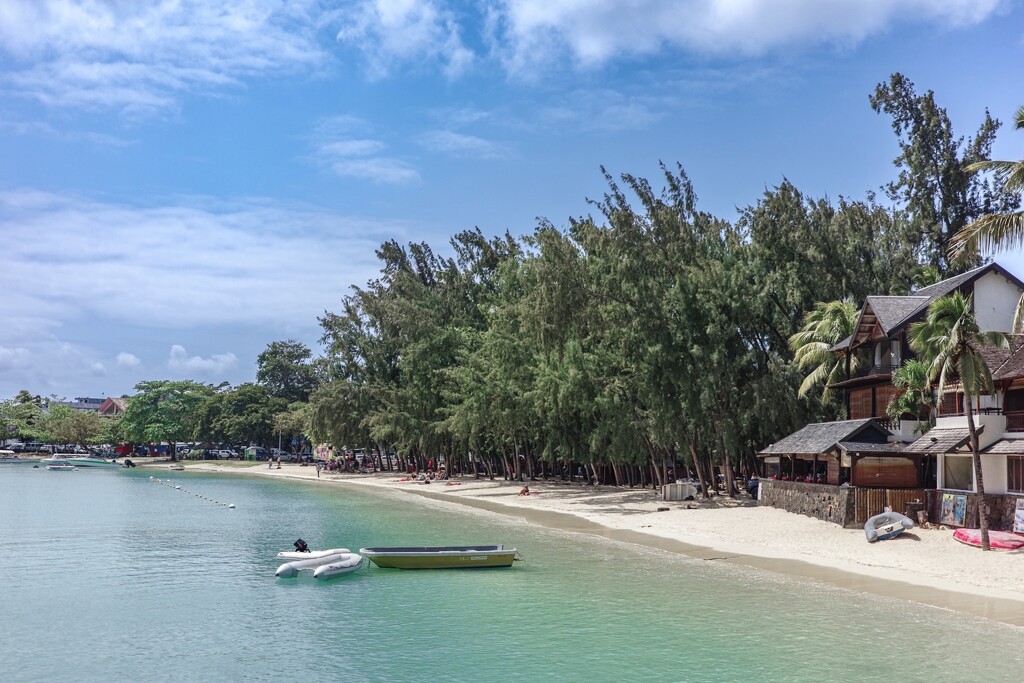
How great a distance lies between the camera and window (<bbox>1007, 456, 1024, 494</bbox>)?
33812 millimetres

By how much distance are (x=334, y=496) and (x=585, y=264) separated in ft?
109

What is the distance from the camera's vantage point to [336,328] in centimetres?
9138

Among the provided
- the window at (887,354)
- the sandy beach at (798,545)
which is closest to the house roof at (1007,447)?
the sandy beach at (798,545)

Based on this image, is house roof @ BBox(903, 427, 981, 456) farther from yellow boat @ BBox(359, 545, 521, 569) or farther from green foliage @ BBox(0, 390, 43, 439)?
green foliage @ BBox(0, 390, 43, 439)

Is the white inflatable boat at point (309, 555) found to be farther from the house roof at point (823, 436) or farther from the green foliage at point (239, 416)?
the green foliage at point (239, 416)

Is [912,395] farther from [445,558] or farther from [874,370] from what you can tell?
[445,558]

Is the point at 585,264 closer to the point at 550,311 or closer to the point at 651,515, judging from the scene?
the point at 550,311

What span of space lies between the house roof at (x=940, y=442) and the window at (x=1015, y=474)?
1782mm

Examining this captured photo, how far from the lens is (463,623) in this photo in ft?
83.3

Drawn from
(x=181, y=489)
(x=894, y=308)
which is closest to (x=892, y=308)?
(x=894, y=308)

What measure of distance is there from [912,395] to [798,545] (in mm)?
8992

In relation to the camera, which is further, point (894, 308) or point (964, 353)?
point (894, 308)

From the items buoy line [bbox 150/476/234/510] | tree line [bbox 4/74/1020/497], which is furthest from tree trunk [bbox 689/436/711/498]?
buoy line [bbox 150/476/234/510]

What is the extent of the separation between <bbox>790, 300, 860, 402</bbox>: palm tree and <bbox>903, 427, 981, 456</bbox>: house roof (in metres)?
8.98
